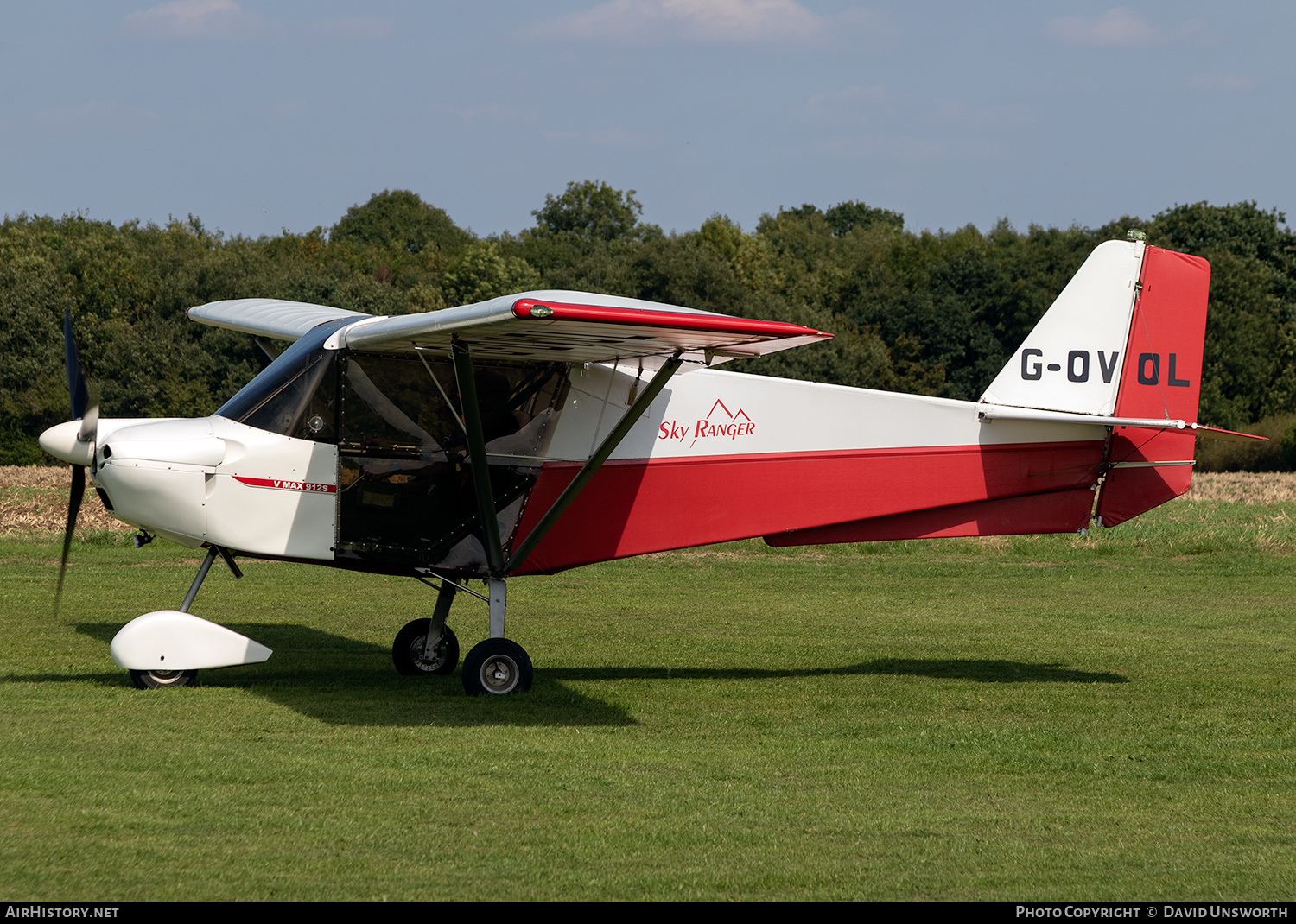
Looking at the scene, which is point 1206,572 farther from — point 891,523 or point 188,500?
point 188,500

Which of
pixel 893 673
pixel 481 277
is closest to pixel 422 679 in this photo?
pixel 893 673

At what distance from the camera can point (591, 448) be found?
9.79m

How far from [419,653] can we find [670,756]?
149 inches

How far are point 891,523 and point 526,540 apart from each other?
10.8ft

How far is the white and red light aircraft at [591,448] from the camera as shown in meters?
8.89

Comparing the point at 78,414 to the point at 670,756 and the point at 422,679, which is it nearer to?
the point at 422,679

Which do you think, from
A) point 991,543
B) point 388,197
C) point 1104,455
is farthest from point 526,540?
point 388,197

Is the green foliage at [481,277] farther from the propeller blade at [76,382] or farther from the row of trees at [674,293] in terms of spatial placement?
the propeller blade at [76,382]

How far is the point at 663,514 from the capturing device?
1006 cm

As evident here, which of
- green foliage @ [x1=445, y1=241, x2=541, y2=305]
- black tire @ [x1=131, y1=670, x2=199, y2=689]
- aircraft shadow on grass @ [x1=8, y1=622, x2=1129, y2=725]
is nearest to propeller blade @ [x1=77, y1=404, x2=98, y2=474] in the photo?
black tire @ [x1=131, y1=670, x2=199, y2=689]

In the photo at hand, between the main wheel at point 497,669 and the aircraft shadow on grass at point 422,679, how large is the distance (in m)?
0.10

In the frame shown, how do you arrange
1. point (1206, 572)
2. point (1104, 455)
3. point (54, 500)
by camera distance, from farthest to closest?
point (54, 500) → point (1206, 572) → point (1104, 455)

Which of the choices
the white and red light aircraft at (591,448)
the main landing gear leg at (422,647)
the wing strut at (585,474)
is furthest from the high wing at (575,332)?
the main landing gear leg at (422,647)

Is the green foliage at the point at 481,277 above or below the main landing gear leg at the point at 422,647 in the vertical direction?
above
